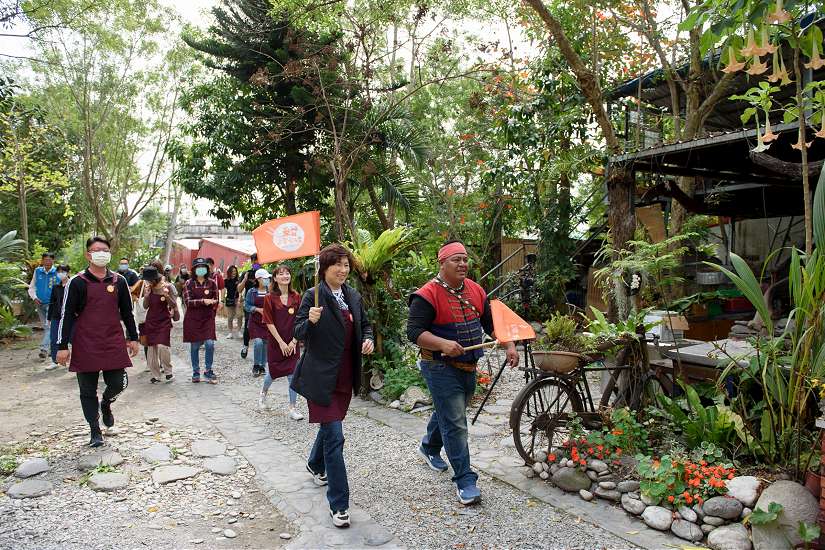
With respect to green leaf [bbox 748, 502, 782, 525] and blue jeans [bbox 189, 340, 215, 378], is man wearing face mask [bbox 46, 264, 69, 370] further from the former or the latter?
green leaf [bbox 748, 502, 782, 525]

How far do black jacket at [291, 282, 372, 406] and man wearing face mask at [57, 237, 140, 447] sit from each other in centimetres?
261

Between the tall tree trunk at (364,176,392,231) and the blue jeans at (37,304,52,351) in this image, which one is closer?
the blue jeans at (37,304,52,351)

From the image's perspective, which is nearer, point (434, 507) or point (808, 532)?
point (808, 532)

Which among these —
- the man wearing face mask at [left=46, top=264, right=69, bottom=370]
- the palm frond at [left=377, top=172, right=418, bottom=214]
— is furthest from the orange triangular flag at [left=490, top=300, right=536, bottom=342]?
the palm frond at [left=377, top=172, right=418, bottom=214]

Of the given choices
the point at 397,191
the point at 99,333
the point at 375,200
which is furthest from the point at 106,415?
the point at 375,200

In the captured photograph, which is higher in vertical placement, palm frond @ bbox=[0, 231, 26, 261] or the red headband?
palm frond @ bbox=[0, 231, 26, 261]

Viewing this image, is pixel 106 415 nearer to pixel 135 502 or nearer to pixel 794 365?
pixel 135 502

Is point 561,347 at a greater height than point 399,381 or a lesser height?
greater

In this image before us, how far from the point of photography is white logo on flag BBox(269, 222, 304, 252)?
15.7 ft

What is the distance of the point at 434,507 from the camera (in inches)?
174

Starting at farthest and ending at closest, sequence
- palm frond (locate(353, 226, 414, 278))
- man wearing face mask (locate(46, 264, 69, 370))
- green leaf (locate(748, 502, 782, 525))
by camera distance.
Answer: man wearing face mask (locate(46, 264, 69, 370)) → palm frond (locate(353, 226, 414, 278)) → green leaf (locate(748, 502, 782, 525))

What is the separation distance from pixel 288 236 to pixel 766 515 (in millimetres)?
3822

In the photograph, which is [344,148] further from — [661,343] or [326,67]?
[661,343]

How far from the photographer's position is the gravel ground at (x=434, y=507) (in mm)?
3916
